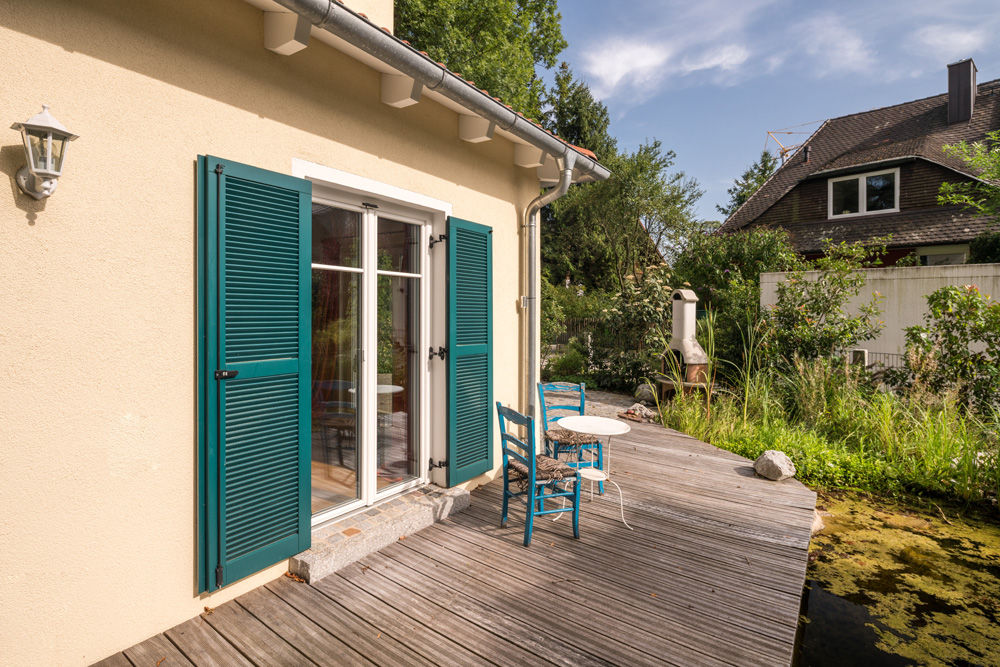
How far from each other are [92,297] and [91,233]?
28 centimetres

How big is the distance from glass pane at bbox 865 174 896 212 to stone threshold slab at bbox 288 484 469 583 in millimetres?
15026

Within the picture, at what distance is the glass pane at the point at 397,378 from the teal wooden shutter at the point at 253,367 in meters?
0.79

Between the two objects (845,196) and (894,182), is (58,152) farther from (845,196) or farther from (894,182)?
(845,196)

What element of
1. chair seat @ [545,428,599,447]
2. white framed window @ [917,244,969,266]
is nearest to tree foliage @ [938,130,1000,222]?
white framed window @ [917,244,969,266]

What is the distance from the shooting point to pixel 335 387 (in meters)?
3.39

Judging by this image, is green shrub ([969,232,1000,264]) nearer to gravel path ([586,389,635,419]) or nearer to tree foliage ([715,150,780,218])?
gravel path ([586,389,635,419])

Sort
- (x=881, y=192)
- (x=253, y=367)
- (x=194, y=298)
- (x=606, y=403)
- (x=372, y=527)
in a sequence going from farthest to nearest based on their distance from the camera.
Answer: (x=881, y=192), (x=606, y=403), (x=372, y=527), (x=253, y=367), (x=194, y=298)

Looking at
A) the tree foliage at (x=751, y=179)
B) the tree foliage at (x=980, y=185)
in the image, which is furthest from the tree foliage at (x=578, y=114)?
the tree foliage at (x=751, y=179)

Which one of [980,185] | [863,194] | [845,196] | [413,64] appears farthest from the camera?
[845,196]

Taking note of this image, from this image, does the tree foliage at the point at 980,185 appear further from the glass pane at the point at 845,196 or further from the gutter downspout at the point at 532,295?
the gutter downspout at the point at 532,295

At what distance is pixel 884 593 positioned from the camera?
10.7 feet

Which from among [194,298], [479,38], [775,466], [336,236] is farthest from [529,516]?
[479,38]

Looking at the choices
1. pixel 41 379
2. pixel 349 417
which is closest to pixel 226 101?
pixel 41 379

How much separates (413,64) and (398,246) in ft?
4.30
